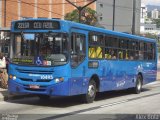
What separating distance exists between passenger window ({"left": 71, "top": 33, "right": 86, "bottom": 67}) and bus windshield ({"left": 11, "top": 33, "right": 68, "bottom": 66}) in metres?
0.46

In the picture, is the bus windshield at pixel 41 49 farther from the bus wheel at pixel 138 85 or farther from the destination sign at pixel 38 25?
the bus wheel at pixel 138 85

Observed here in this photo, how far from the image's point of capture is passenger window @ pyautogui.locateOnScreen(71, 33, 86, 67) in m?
15.2

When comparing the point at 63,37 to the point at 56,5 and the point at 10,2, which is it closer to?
the point at 10,2

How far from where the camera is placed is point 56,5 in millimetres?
75562

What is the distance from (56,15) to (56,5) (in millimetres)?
1633

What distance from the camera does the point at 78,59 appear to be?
51.1 feet

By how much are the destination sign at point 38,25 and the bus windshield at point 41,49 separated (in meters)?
0.20

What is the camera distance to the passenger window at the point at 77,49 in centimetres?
1522

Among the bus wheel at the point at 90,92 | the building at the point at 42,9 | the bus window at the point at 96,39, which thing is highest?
the building at the point at 42,9

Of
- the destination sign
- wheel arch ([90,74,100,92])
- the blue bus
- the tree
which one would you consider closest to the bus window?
the blue bus

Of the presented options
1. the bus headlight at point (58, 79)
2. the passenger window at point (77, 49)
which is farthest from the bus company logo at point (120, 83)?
the bus headlight at point (58, 79)

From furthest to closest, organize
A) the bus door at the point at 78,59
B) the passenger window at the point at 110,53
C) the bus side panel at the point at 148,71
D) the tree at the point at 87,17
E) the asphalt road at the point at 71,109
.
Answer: the tree at the point at 87,17, the bus side panel at the point at 148,71, the passenger window at the point at 110,53, the bus door at the point at 78,59, the asphalt road at the point at 71,109

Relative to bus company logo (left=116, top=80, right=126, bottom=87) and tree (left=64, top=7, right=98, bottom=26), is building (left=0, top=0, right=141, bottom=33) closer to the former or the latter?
tree (left=64, top=7, right=98, bottom=26)

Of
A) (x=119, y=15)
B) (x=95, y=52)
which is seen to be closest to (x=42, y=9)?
(x=119, y=15)
